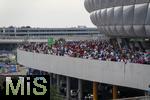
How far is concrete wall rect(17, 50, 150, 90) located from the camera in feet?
101

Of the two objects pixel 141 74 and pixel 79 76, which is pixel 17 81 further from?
pixel 79 76

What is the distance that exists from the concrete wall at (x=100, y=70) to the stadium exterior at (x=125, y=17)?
4029mm

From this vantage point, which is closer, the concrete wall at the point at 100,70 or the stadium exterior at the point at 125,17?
the concrete wall at the point at 100,70

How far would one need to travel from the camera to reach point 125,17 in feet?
127

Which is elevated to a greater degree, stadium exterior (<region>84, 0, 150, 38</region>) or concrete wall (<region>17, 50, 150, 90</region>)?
stadium exterior (<region>84, 0, 150, 38</region>)

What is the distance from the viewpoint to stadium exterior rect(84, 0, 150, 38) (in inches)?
1428

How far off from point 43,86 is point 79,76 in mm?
24707

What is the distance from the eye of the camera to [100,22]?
47.3m

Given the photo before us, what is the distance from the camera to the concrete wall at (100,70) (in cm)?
3070

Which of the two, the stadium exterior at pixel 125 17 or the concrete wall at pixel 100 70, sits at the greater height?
the stadium exterior at pixel 125 17

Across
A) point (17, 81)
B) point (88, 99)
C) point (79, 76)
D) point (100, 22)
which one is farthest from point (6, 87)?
point (100, 22)

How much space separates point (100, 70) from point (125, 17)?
17.7 ft

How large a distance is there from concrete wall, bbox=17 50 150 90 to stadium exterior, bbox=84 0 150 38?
159 inches

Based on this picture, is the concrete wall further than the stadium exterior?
No
